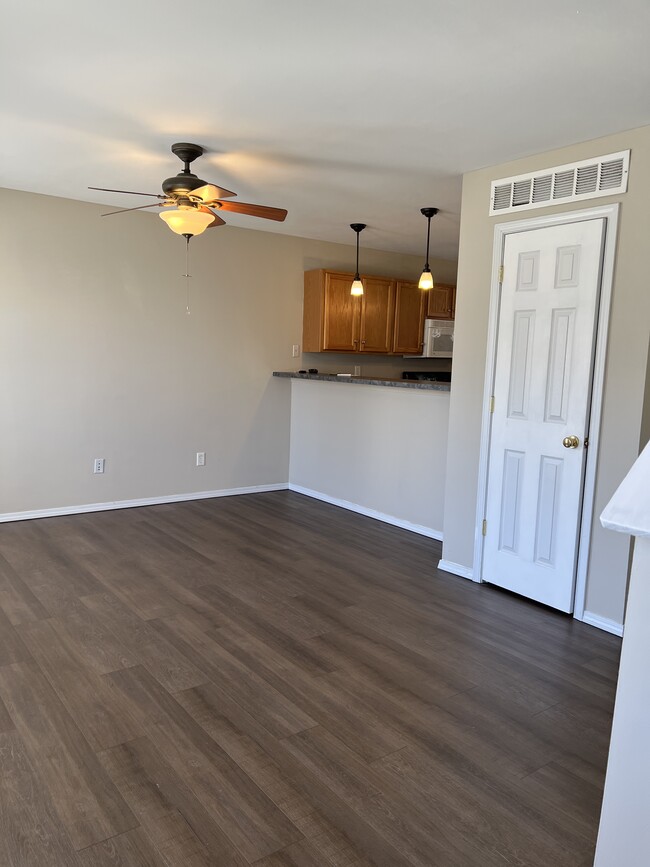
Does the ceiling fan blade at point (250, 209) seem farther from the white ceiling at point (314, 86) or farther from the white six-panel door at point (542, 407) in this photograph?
the white six-panel door at point (542, 407)

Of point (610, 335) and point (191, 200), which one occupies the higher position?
point (191, 200)

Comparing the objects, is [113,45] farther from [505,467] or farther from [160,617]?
[505,467]

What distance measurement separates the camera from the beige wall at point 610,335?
3.08m

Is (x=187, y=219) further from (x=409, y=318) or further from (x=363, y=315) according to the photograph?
(x=409, y=318)

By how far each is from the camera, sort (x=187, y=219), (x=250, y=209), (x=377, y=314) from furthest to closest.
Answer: (x=377, y=314)
(x=250, y=209)
(x=187, y=219)

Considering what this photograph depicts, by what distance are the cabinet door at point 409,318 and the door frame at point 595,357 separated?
2980 millimetres

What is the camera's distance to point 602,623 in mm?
3342

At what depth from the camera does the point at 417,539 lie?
484 cm

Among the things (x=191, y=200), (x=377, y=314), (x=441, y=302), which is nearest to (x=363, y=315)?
(x=377, y=314)

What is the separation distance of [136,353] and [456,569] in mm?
3160

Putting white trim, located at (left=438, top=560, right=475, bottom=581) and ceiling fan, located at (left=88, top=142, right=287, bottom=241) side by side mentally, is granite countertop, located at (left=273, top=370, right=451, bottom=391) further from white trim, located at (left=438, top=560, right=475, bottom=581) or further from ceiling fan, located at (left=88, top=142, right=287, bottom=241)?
ceiling fan, located at (left=88, top=142, right=287, bottom=241)

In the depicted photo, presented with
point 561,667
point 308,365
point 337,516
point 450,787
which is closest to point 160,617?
point 450,787

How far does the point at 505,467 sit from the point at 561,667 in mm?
1221

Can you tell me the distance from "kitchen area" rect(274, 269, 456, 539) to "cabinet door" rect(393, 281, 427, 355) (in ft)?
0.04
